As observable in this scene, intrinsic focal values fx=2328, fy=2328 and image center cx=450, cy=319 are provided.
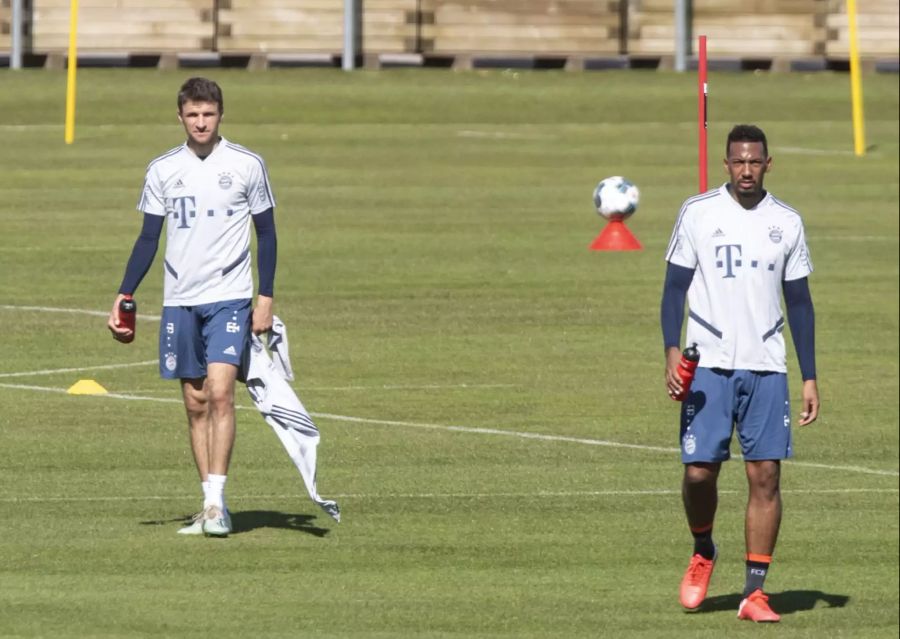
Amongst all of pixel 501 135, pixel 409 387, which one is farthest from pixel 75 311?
pixel 501 135

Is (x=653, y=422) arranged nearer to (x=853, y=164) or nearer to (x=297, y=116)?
(x=853, y=164)

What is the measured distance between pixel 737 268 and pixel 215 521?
312 centimetres

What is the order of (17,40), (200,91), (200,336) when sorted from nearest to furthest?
(200,91) → (200,336) → (17,40)

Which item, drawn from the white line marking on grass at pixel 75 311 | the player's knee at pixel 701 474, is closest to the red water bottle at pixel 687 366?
the player's knee at pixel 701 474

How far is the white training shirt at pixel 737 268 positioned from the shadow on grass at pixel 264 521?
2.77 m

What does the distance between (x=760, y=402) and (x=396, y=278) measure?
1267 cm

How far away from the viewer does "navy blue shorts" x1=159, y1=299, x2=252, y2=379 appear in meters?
11.7

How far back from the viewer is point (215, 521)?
1171 cm

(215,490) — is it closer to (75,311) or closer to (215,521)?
(215,521)

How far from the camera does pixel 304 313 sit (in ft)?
68.1

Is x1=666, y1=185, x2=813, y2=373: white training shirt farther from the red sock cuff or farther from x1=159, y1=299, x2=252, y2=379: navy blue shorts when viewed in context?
x1=159, y1=299, x2=252, y2=379: navy blue shorts

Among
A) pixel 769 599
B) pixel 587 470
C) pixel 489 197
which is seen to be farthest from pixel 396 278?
pixel 769 599

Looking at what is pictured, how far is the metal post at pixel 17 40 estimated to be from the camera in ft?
103

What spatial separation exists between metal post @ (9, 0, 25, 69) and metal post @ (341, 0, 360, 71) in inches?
202
